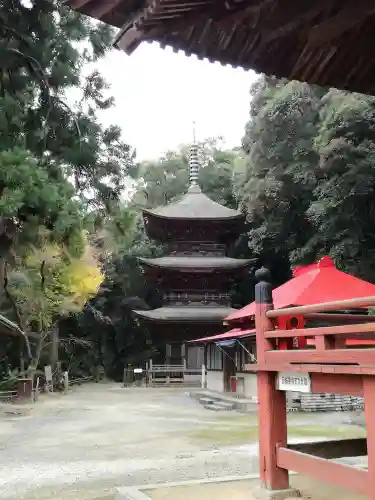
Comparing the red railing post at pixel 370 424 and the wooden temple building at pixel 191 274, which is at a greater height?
the wooden temple building at pixel 191 274

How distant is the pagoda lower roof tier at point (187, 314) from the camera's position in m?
24.8

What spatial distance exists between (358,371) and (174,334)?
74.9ft

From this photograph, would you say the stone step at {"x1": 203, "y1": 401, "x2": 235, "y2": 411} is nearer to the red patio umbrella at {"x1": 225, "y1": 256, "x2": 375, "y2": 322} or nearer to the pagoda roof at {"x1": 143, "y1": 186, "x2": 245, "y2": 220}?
the red patio umbrella at {"x1": 225, "y1": 256, "x2": 375, "y2": 322}

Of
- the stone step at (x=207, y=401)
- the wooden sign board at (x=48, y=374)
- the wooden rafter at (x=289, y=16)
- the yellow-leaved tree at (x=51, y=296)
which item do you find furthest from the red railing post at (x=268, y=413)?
the wooden sign board at (x=48, y=374)

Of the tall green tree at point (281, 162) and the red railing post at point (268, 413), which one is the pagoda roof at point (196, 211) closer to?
the tall green tree at point (281, 162)

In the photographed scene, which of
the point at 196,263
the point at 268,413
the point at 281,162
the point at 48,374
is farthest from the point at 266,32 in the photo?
the point at 48,374

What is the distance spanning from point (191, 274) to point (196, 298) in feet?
4.94

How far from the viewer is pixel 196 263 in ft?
84.6

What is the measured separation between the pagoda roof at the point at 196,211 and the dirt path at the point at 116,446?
34.9 feet

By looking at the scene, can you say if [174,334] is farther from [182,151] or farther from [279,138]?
[182,151]

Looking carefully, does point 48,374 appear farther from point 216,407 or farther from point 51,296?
point 216,407

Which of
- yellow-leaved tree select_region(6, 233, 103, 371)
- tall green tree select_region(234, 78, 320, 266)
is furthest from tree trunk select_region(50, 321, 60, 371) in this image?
tall green tree select_region(234, 78, 320, 266)

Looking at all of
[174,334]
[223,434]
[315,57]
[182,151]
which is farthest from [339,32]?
[182,151]

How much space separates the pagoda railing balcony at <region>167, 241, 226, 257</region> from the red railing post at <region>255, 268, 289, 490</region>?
71.1ft
